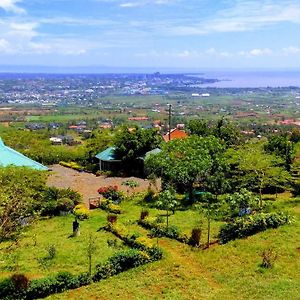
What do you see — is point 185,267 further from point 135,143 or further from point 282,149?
point 135,143

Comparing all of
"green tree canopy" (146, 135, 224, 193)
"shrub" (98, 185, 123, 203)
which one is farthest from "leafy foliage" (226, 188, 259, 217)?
"shrub" (98, 185, 123, 203)

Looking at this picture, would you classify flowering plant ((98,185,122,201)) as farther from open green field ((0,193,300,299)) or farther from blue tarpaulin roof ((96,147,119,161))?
blue tarpaulin roof ((96,147,119,161))

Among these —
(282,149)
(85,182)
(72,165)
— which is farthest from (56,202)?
(72,165)

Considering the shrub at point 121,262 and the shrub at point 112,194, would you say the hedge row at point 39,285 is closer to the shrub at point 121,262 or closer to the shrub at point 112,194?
the shrub at point 121,262

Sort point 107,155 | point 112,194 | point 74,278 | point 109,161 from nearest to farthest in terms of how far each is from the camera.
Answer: point 74,278, point 112,194, point 109,161, point 107,155

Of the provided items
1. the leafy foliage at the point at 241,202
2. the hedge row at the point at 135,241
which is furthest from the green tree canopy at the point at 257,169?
the hedge row at the point at 135,241

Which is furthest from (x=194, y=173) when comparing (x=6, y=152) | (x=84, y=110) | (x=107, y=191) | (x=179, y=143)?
(x=84, y=110)
